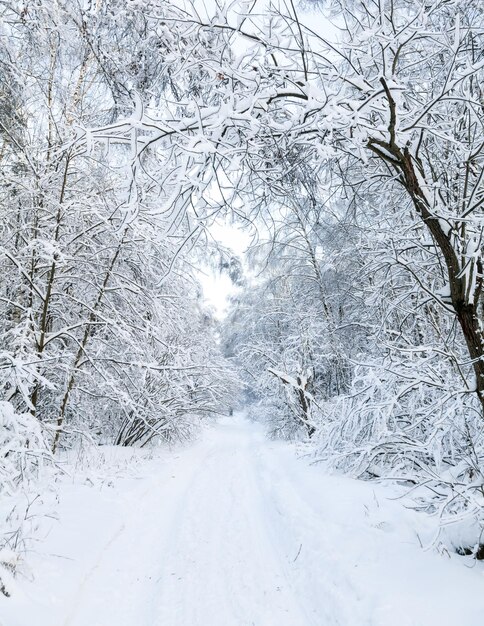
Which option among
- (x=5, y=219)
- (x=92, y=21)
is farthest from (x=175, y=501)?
(x=92, y=21)

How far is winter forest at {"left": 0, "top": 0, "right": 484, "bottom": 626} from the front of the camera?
1.95 metres

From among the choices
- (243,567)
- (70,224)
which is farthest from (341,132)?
(70,224)

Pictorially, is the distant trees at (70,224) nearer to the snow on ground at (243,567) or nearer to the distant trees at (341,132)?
the distant trees at (341,132)

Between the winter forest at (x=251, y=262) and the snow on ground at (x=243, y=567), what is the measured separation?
0.08 ft

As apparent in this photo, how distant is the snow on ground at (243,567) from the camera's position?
241 cm

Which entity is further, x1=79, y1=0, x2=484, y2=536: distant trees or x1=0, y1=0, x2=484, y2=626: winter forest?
x1=0, y1=0, x2=484, y2=626: winter forest

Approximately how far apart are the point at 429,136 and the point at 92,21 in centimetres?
327

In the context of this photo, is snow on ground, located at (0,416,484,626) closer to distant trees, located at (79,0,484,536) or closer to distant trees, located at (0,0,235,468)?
distant trees, located at (79,0,484,536)

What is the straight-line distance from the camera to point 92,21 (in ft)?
11.0

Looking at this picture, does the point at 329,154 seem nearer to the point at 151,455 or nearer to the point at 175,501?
the point at 175,501

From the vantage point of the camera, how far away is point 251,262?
615 cm

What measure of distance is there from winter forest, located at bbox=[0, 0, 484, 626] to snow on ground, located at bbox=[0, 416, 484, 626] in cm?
2

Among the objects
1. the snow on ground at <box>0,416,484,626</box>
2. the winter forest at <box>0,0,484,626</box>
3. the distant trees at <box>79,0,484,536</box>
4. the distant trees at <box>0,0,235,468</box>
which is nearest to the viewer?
the distant trees at <box>79,0,484,536</box>

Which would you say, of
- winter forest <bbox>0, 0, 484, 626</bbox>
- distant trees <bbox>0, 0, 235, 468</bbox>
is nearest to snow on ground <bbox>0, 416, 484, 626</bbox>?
winter forest <bbox>0, 0, 484, 626</bbox>
